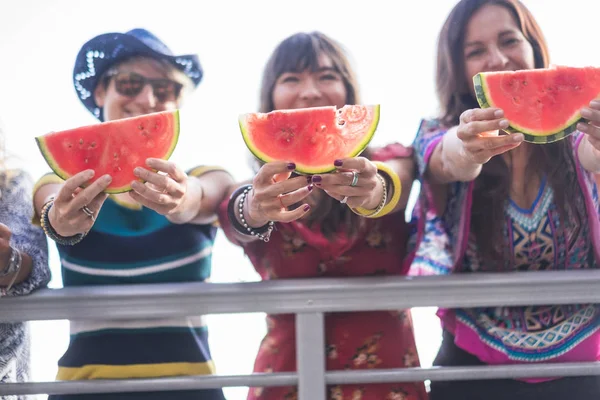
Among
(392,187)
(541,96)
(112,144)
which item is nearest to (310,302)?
(392,187)

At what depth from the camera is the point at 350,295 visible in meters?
1.57

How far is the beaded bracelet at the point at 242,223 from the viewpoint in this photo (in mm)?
1684

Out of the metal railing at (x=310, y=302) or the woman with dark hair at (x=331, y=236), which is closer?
the metal railing at (x=310, y=302)

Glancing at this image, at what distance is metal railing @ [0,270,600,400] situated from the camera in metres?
1.52

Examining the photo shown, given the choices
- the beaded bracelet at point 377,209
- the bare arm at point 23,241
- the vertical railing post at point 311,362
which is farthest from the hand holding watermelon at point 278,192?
the bare arm at point 23,241

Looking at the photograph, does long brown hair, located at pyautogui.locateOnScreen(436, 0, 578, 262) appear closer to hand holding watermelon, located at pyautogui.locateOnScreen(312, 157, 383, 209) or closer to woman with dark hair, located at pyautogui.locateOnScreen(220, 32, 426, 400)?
woman with dark hair, located at pyautogui.locateOnScreen(220, 32, 426, 400)

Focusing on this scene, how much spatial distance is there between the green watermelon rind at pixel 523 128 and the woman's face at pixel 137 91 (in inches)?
35.0

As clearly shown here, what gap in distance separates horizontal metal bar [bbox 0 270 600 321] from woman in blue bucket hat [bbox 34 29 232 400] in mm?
183

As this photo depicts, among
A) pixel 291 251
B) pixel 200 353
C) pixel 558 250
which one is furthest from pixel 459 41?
pixel 200 353

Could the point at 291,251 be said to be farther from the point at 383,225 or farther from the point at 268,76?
the point at 268,76

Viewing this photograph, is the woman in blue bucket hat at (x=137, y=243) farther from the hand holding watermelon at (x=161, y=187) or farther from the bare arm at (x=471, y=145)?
the bare arm at (x=471, y=145)

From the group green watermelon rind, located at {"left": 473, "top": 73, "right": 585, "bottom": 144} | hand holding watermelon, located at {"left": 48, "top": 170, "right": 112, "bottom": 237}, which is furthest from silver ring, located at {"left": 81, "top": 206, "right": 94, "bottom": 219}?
green watermelon rind, located at {"left": 473, "top": 73, "right": 585, "bottom": 144}

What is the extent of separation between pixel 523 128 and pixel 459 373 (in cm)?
57

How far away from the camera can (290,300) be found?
156 cm
